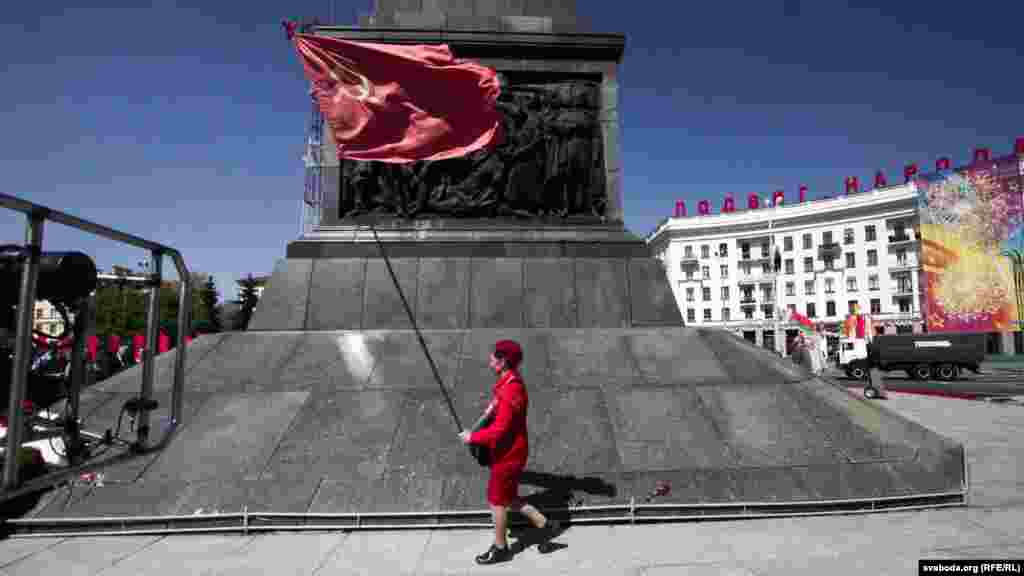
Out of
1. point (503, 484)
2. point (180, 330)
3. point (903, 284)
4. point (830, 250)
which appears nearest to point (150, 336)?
point (180, 330)

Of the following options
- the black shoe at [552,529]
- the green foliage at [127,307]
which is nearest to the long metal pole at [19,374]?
the green foliage at [127,307]

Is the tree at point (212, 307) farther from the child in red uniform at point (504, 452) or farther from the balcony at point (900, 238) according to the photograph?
the balcony at point (900, 238)

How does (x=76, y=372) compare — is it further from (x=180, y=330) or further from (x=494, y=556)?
(x=494, y=556)

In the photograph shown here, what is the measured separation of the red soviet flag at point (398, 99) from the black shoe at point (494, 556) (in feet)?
19.4

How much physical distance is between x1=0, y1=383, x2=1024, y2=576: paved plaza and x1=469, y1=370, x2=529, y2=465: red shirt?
2.88ft

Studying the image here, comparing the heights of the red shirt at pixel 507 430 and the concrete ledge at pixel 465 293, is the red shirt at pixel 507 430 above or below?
below

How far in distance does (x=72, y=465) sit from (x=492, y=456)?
2868 millimetres

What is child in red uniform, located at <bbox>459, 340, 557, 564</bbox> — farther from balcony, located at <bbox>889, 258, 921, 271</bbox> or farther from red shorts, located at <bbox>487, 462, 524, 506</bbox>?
balcony, located at <bbox>889, 258, 921, 271</bbox>

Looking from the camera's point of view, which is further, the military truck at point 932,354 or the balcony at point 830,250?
the balcony at point 830,250

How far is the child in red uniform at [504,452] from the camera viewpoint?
4.84 meters

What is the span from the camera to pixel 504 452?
493 centimetres

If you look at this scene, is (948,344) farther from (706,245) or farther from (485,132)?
(706,245)

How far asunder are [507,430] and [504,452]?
0.65ft

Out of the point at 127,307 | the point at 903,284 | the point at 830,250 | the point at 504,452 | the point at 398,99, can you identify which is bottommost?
the point at 504,452
